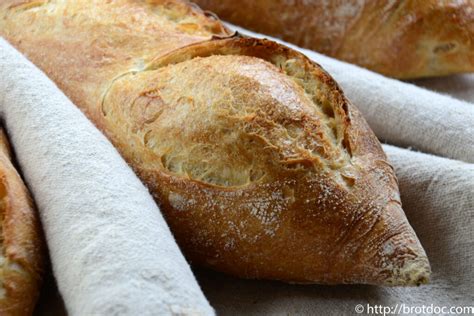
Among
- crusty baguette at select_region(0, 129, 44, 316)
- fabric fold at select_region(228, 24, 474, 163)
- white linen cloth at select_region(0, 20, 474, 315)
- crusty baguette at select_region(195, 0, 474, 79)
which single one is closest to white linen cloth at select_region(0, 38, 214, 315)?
crusty baguette at select_region(0, 129, 44, 316)

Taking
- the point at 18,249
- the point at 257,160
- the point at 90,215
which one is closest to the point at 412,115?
the point at 257,160

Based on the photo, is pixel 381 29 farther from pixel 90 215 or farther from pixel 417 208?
pixel 90 215

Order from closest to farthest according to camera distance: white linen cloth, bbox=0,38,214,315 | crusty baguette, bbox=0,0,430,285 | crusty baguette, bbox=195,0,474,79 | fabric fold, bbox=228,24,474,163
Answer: white linen cloth, bbox=0,38,214,315 < crusty baguette, bbox=0,0,430,285 < fabric fold, bbox=228,24,474,163 < crusty baguette, bbox=195,0,474,79

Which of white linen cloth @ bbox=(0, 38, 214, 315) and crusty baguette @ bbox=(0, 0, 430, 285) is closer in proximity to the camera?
white linen cloth @ bbox=(0, 38, 214, 315)

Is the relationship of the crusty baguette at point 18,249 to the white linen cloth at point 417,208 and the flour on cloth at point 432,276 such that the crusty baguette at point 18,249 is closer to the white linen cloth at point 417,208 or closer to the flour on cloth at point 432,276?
the white linen cloth at point 417,208

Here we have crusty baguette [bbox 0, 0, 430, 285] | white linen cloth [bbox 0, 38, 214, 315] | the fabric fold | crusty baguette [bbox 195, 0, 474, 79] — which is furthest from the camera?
crusty baguette [bbox 195, 0, 474, 79]

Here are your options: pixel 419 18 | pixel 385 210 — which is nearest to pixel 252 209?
pixel 385 210

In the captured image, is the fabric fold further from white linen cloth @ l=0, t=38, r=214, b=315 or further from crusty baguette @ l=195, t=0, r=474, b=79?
white linen cloth @ l=0, t=38, r=214, b=315
